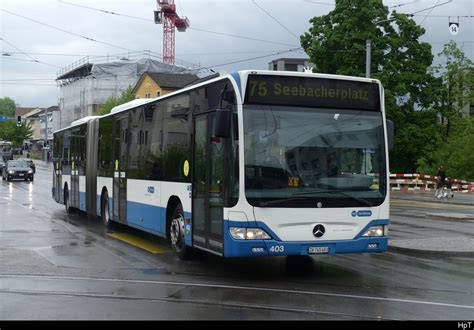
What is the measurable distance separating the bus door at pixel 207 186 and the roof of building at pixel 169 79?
68.4 meters

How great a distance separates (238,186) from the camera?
29.4ft

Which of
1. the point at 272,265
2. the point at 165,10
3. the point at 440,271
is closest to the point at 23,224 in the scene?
the point at 272,265

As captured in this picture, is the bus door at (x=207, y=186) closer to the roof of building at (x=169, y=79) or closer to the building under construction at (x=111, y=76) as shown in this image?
Result: the roof of building at (x=169, y=79)

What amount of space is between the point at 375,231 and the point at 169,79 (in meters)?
74.3

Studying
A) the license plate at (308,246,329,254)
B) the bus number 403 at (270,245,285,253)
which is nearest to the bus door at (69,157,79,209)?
the bus number 403 at (270,245,285,253)

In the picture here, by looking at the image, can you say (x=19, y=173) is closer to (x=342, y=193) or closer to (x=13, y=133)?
(x=342, y=193)

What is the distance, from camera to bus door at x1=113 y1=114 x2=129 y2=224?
1483 cm

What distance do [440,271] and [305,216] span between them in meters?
2.99

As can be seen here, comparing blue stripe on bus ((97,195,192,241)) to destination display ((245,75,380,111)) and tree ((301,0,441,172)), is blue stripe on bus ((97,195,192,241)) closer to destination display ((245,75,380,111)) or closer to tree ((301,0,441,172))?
destination display ((245,75,380,111))

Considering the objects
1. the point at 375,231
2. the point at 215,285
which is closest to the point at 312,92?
the point at 375,231

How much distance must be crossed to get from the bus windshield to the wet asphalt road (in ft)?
4.13

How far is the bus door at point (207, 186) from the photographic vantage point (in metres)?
9.43

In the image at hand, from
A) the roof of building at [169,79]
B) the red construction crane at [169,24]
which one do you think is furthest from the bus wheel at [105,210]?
the red construction crane at [169,24]

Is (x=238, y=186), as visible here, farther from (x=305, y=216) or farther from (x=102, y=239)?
(x=102, y=239)
